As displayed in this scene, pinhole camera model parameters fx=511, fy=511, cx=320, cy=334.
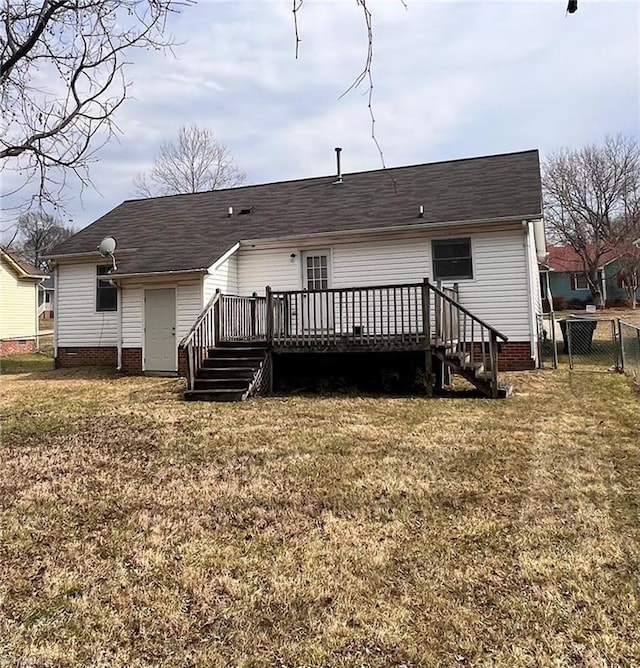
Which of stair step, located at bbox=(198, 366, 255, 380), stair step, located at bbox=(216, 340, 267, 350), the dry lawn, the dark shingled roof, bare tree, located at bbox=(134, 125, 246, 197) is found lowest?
the dry lawn

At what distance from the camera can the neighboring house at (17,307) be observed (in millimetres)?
21828

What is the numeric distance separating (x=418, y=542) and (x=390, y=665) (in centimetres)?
120

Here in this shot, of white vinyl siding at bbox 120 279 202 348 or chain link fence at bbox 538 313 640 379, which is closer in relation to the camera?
chain link fence at bbox 538 313 640 379

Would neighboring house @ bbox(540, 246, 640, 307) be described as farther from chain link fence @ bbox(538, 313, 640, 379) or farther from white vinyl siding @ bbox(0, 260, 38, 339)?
white vinyl siding @ bbox(0, 260, 38, 339)

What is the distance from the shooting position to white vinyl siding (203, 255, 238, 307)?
40.8 feet

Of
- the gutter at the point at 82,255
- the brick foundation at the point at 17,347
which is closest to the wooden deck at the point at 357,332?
the gutter at the point at 82,255

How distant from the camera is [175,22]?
199 inches

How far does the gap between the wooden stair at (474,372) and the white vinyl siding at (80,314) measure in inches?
370

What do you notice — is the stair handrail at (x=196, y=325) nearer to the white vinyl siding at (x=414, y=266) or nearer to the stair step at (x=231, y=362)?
the stair step at (x=231, y=362)

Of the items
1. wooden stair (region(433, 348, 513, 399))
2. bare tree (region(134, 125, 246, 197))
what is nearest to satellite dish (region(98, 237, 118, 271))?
wooden stair (region(433, 348, 513, 399))

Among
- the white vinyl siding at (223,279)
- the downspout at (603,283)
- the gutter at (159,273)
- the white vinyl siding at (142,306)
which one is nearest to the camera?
the gutter at (159,273)

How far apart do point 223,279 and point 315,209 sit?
3.32 meters

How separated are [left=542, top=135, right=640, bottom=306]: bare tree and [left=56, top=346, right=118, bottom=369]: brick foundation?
1158 inches

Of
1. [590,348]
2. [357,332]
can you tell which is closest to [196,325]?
[357,332]
